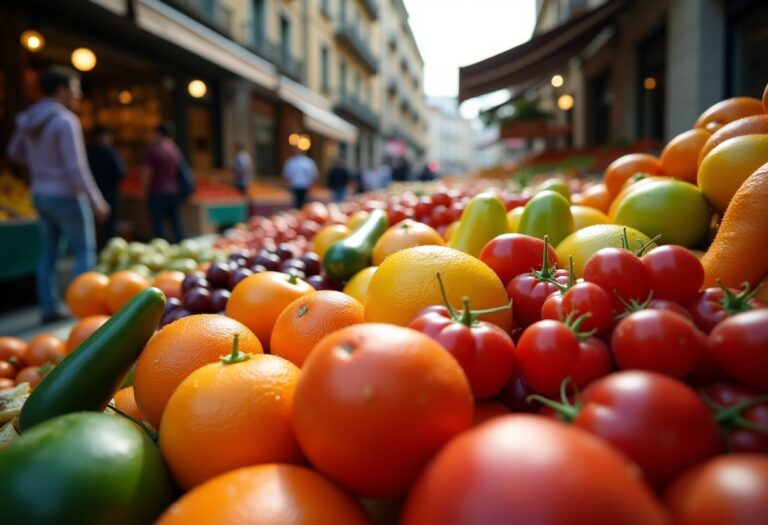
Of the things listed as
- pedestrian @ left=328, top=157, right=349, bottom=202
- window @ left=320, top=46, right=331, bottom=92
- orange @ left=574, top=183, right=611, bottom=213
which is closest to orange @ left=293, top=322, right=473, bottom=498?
orange @ left=574, top=183, right=611, bottom=213

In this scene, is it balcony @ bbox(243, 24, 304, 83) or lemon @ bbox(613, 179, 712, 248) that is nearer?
lemon @ bbox(613, 179, 712, 248)

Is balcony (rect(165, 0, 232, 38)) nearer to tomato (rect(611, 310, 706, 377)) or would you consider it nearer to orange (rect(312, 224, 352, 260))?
orange (rect(312, 224, 352, 260))

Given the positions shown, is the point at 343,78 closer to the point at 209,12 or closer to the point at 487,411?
the point at 209,12

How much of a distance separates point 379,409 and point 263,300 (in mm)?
985

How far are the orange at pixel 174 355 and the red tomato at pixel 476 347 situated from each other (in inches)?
20.3

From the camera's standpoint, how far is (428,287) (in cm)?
114

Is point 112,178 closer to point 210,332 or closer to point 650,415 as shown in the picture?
point 210,332

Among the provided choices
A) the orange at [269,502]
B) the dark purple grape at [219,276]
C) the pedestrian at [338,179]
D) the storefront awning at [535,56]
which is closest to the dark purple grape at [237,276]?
the dark purple grape at [219,276]

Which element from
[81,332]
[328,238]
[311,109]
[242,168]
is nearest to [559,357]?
[328,238]

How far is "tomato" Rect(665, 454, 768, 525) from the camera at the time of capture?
52 centimetres

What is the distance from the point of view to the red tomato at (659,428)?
0.62m

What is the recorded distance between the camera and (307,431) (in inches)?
28.8

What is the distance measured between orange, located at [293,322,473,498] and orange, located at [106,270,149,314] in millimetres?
2091

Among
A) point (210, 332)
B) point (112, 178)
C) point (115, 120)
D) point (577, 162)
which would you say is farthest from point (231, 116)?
point (210, 332)
